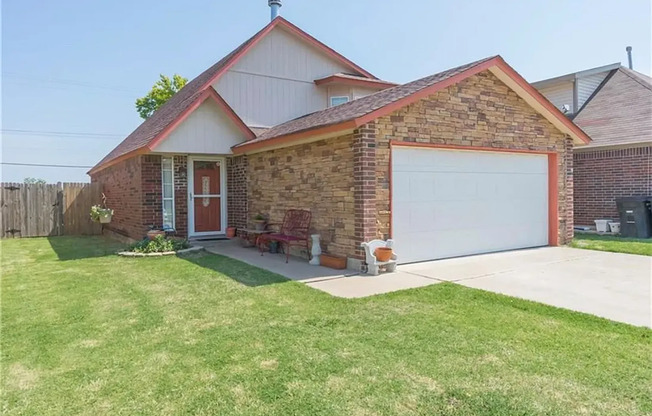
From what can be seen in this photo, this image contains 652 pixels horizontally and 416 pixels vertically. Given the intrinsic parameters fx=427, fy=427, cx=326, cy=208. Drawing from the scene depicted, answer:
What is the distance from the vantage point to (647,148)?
12.5 metres

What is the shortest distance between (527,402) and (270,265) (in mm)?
5834

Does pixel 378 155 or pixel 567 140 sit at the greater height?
pixel 567 140

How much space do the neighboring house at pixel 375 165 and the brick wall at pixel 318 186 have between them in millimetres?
32

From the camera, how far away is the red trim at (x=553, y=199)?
10398 millimetres

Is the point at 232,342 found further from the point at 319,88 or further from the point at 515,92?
the point at 319,88

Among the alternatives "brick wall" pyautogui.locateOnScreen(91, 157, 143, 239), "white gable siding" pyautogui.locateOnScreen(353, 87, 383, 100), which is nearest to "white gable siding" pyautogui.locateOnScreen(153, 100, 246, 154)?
"brick wall" pyautogui.locateOnScreen(91, 157, 143, 239)

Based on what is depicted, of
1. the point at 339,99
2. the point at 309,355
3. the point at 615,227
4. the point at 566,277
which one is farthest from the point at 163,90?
the point at 309,355

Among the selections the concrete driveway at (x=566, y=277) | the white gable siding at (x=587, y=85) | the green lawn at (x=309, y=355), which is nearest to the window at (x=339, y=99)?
the concrete driveway at (x=566, y=277)

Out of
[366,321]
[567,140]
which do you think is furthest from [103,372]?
[567,140]

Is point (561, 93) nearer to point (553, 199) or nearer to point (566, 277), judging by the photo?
point (553, 199)

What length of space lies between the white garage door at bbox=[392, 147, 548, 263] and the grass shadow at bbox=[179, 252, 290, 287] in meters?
2.49

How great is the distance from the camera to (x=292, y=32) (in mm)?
14289

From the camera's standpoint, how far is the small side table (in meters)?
10.2

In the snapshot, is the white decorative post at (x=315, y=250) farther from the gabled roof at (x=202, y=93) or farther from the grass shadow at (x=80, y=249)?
the grass shadow at (x=80, y=249)
